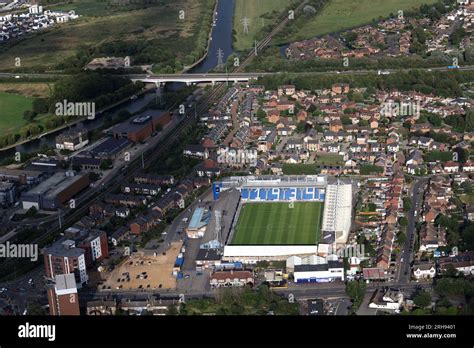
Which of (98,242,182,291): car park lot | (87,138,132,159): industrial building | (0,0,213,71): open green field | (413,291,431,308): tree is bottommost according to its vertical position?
(98,242,182,291): car park lot

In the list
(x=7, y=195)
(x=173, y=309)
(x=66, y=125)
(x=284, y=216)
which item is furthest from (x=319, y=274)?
(x=66, y=125)

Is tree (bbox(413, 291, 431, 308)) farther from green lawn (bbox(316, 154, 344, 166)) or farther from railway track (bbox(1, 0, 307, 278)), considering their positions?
railway track (bbox(1, 0, 307, 278))

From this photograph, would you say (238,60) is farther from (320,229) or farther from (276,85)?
(320,229)

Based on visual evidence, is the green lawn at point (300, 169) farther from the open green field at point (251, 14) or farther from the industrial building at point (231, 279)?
the open green field at point (251, 14)

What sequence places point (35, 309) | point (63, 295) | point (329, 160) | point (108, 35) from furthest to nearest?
point (108, 35) → point (329, 160) → point (35, 309) → point (63, 295)

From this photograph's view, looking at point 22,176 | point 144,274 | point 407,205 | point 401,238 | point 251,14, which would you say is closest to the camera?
point 144,274

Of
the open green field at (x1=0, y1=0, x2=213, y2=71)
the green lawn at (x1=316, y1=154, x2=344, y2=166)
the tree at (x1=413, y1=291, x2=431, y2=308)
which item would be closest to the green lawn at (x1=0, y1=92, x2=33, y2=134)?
the open green field at (x1=0, y1=0, x2=213, y2=71)

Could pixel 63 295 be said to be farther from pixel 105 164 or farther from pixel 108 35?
pixel 108 35
